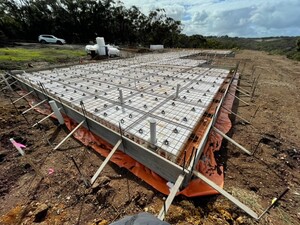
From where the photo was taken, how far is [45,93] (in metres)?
6.70

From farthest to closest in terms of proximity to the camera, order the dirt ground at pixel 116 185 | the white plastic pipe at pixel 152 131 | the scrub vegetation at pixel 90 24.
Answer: the scrub vegetation at pixel 90 24
the white plastic pipe at pixel 152 131
the dirt ground at pixel 116 185

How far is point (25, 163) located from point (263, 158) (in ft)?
21.3

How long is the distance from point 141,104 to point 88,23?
134ft

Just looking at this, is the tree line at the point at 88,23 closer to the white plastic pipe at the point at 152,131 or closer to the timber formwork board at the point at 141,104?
the timber formwork board at the point at 141,104

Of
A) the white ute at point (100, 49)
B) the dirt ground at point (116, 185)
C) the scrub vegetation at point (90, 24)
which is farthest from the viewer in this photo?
the scrub vegetation at point (90, 24)

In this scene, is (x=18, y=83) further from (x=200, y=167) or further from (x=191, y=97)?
(x=200, y=167)

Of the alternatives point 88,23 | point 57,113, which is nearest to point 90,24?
point 88,23

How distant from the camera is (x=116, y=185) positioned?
3637mm

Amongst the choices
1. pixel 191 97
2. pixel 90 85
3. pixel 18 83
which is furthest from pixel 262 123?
pixel 18 83

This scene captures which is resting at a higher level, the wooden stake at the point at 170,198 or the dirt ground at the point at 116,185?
the wooden stake at the point at 170,198

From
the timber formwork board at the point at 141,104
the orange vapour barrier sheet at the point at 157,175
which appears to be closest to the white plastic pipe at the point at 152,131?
the timber formwork board at the point at 141,104

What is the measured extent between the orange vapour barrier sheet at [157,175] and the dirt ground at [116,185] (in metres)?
0.14

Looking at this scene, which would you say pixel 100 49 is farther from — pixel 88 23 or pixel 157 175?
pixel 88 23

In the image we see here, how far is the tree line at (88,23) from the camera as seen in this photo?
31672 millimetres
